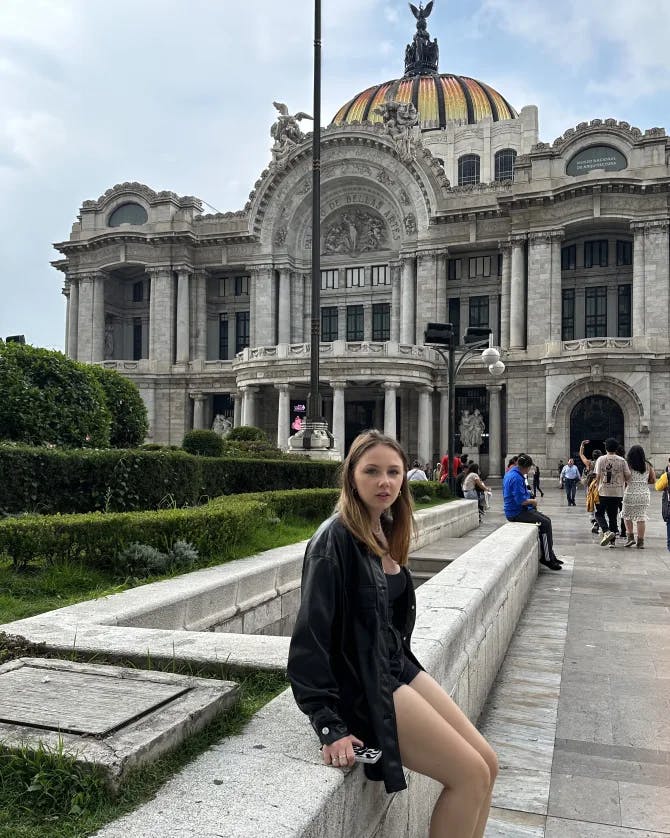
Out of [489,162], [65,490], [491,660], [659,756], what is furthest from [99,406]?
[489,162]

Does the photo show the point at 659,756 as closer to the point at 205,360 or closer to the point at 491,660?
the point at 491,660

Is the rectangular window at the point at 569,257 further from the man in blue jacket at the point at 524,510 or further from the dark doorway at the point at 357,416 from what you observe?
the man in blue jacket at the point at 524,510

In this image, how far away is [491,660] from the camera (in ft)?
20.7

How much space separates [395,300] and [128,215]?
1935cm

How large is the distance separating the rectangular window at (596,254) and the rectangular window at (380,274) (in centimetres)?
1181

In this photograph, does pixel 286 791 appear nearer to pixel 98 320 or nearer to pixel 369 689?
pixel 369 689

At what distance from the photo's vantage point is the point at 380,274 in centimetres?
4578

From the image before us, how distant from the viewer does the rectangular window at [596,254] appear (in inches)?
1591

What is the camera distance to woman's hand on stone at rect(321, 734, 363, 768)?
2738 mm

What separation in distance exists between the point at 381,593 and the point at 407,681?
18.9 inches

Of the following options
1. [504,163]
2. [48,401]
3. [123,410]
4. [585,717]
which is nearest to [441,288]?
[504,163]

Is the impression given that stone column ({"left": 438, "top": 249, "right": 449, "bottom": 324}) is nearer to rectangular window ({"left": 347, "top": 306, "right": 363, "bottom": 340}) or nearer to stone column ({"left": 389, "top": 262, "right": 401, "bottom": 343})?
stone column ({"left": 389, "top": 262, "right": 401, "bottom": 343})

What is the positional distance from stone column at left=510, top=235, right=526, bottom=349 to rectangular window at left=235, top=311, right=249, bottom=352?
57.3 ft

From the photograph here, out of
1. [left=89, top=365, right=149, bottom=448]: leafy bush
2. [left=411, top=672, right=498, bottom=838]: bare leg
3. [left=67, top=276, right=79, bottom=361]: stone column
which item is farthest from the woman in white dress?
[left=67, top=276, right=79, bottom=361]: stone column
